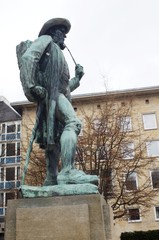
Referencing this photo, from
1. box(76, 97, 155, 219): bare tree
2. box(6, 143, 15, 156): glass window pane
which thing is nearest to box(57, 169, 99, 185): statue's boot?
box(76, 97, 155, 219): bare tree

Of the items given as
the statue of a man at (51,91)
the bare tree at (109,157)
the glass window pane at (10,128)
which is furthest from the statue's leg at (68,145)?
the glass window pane at (10,128)

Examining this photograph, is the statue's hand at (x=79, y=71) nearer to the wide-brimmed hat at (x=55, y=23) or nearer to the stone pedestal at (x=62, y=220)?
the wide-brimmed hat at (x=55, y=23)

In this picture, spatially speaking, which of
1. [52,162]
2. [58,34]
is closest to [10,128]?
[58,34]

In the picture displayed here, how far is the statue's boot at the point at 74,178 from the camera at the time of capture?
4320 mm

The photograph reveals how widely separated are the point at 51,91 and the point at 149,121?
29.9 m

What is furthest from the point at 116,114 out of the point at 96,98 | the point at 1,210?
the point at 1,210

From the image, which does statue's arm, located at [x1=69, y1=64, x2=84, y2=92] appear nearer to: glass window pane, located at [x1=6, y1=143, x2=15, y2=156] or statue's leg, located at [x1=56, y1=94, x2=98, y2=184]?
statue's leg, located at [x1=56, y1=94, x2=98, y2=184]

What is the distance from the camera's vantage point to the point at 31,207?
4168 millimetres

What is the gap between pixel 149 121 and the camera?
34.2 m

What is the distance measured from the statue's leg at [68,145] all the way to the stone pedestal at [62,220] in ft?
0.95

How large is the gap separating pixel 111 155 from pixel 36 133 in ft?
40.8

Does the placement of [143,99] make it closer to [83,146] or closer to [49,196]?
[83,146]

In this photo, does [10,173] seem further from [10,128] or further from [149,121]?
[149,121]

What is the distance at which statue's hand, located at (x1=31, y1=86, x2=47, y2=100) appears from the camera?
497 centimetres
